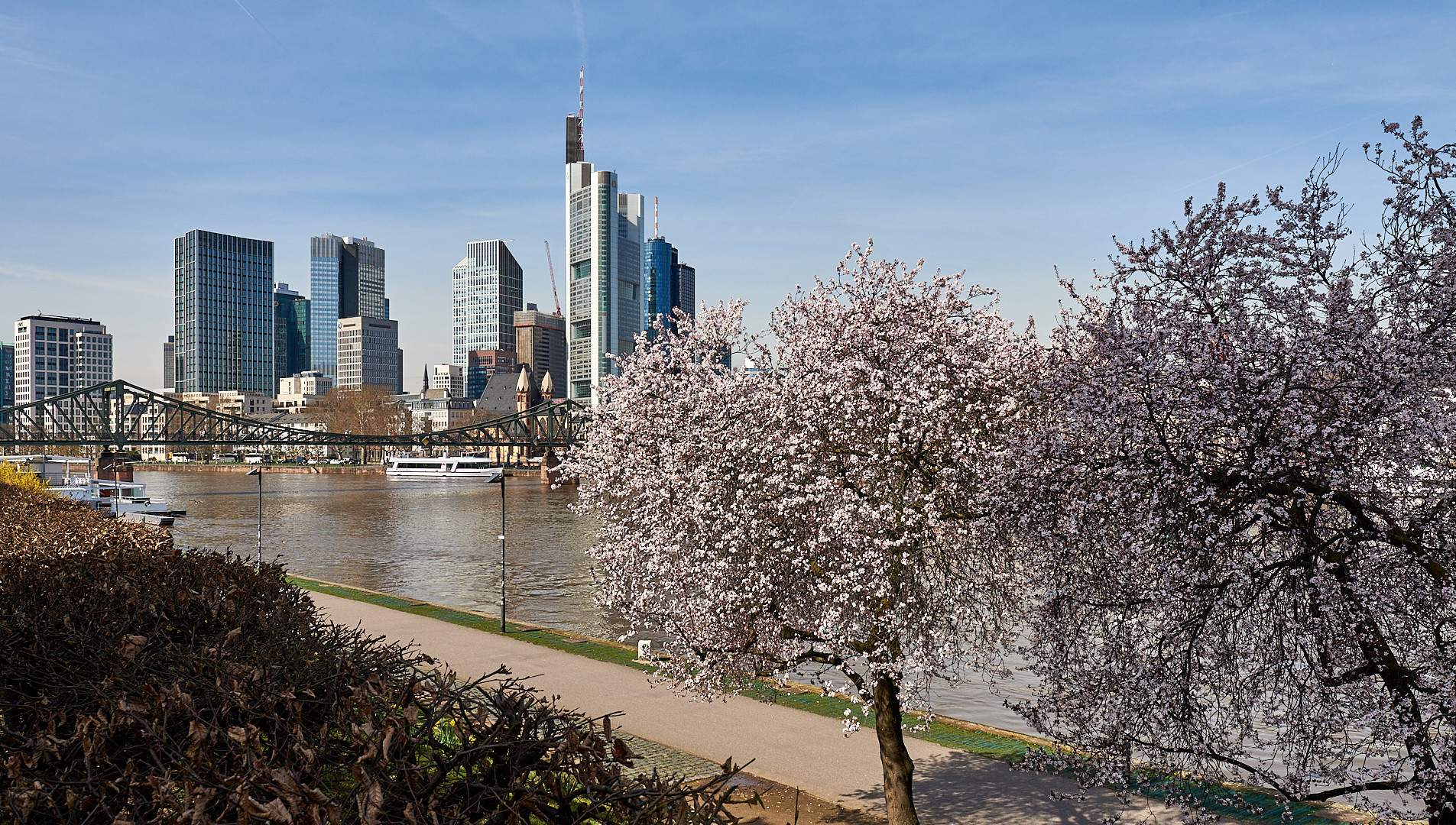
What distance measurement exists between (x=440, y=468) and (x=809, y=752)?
14904cm

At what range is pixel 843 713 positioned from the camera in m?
17.5

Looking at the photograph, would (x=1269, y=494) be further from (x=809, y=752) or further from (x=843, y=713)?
(x=843, y=713)

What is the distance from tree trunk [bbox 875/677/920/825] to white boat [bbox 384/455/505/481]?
139 metres

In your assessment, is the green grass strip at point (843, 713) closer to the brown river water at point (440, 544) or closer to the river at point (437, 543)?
the brown river water at point (440, 544)

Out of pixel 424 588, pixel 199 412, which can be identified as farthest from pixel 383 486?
pixel 424 588

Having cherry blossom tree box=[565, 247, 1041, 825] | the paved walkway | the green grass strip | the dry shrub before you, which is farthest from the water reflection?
the dry shrub

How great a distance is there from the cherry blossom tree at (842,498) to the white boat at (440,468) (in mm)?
138280

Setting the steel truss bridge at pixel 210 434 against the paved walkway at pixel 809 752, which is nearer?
the paved walkway at pixel 809 752

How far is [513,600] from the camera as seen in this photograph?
3569 centimetres

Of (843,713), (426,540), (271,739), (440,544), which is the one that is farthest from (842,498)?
(426,540)

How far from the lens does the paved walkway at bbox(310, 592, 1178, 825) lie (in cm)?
1326

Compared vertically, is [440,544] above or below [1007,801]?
below

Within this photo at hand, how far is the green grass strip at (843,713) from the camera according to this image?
12.8 meters

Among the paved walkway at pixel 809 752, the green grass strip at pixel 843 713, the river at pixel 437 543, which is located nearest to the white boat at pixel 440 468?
the river at pixel 437 543
